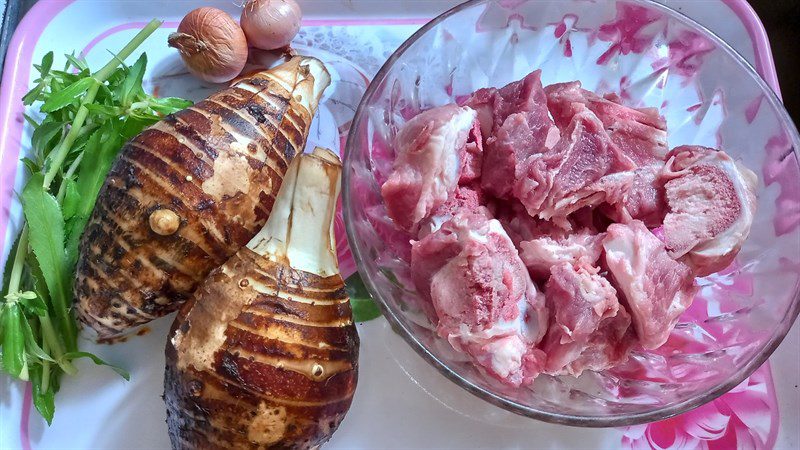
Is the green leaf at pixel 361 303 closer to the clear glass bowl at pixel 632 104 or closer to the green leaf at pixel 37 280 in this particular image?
the clear glass bowl at pixel 632 104

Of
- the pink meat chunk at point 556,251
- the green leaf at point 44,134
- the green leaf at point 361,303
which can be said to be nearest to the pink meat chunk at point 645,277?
the pink meat chunk at point 556,251

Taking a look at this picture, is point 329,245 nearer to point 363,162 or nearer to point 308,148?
point 363,162

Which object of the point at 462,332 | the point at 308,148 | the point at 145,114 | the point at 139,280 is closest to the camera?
the point at 462,332

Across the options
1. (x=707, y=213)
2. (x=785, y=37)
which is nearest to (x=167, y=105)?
(x=707, y=213)

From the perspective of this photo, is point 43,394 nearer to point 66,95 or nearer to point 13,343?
point 13,343

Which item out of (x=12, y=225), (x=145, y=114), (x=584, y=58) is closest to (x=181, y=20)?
(x=145, y=114)

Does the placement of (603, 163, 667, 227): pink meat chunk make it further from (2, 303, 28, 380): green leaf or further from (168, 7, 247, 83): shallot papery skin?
(2, 303, 28, 380): green leaf
